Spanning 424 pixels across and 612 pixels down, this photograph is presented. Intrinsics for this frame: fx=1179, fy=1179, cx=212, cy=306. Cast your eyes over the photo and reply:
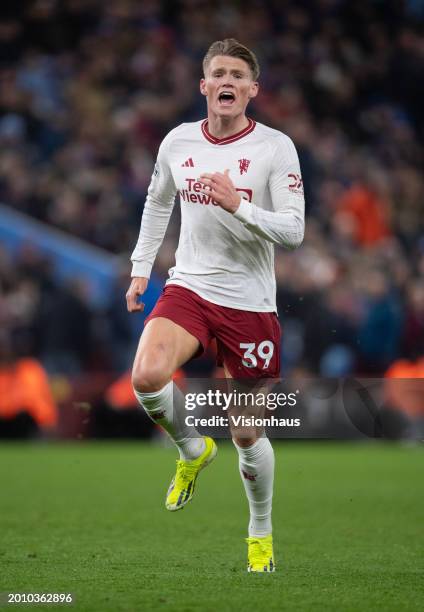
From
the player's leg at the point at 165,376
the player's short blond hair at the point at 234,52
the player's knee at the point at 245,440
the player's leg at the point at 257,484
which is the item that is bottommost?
the player's leg at the point at 257,484

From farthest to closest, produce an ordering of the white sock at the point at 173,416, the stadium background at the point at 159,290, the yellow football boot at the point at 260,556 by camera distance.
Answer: the stadium background at the point at 159,290 < the yellow football boot at the point at 260,556 < the white sock at the point at 173,416

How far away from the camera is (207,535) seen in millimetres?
6645

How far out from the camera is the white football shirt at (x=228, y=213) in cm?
539

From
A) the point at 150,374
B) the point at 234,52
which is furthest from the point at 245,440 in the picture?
the point at 234,52

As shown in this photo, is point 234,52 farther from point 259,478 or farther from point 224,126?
point 259,478

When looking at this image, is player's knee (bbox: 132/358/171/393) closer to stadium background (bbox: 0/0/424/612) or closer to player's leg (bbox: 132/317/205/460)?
player's leg (bbox: 132/317/205/460)

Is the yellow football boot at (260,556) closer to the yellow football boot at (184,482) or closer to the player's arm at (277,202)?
the yellow football boot at (184,482)

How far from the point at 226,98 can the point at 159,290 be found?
297 inches

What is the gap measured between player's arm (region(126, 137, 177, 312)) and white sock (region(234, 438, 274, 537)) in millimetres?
904

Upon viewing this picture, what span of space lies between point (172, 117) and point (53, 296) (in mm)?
3744

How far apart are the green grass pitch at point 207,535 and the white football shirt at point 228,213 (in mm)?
1290

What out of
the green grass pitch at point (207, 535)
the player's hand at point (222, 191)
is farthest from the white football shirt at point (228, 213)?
the green grass pitch at point (207, 535)

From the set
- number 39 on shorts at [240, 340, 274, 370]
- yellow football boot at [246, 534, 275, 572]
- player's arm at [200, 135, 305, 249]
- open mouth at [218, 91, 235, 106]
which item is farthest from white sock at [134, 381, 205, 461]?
open mouth at [218, 91, 235, 106]

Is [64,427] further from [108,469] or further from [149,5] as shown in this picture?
[149,5]
